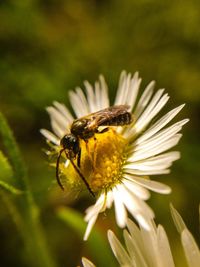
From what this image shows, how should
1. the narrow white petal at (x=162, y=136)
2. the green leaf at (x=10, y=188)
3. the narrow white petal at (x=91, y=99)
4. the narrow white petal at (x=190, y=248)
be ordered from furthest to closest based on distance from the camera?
1. the narrow white petal at (x=91, y=99)
2. the green leaf at (x=10, y=188)
3. the narrow white petal at (x=162, y=136)
4. the narrow white petal at (x=190, y=248)

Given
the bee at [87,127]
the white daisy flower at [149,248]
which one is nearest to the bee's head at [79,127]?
the bee at [87,127]

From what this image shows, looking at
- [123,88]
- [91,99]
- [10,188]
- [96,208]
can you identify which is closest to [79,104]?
[91,99]

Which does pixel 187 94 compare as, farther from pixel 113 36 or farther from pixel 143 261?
pixel 143 261

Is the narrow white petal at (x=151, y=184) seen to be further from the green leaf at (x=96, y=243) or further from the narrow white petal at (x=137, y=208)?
the green leaf at (x=96, y=243)

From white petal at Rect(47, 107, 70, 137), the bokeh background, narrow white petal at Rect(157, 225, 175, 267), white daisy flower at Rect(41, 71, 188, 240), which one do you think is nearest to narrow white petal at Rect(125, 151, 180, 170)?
white daisy flower at Rect(41, 71, 188, 240)

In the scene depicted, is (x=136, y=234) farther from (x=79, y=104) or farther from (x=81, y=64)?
(x=81, y=64)

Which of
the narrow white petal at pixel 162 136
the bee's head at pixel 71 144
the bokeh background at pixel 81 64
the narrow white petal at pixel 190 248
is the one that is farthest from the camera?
the bokeh background at pixel 81 64

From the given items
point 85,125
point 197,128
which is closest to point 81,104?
point 85,125

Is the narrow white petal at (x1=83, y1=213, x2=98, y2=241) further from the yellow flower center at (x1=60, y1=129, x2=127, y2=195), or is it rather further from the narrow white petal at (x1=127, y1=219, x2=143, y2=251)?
the yellow flower center at (x1=60, y1=129, x2=127, y2=195)
